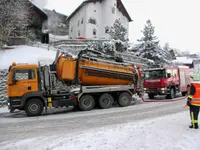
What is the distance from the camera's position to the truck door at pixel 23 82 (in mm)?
10680

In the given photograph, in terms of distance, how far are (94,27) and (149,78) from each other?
30174 millimetres

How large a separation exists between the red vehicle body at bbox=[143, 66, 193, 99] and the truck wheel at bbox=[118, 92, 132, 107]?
3.32 meters

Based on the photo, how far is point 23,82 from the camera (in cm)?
1082

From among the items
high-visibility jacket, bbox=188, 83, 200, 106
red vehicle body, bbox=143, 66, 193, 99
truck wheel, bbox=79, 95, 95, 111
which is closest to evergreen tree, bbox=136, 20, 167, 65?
red vehicle body, bbox=143, 66, 193, 99

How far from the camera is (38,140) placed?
6.44m

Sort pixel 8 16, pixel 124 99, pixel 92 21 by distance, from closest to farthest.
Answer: pixel 124 99 → pixel 8 16 → pixel 92 21

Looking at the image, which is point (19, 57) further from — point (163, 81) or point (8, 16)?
point (163, 81)

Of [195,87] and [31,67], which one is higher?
[31,67]

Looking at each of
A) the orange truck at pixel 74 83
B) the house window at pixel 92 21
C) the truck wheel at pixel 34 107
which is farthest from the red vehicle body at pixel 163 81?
the house window at pixel 92 21

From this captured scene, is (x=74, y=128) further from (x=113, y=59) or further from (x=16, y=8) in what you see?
(x=16, y=8)

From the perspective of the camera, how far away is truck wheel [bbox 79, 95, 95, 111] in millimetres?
12125

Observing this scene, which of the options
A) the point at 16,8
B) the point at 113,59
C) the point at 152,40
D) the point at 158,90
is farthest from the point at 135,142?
the point at 152,40

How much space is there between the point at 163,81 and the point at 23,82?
32.6 feet

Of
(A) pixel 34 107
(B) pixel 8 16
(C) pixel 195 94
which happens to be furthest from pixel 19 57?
(C) pixel 195 94
